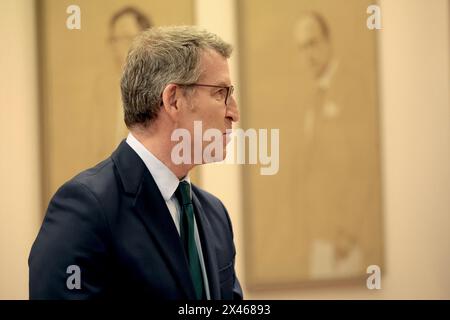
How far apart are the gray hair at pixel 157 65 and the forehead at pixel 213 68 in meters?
0.01

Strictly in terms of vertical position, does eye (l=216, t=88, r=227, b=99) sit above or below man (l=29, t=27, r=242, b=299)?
above

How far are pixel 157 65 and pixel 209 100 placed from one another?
175mm

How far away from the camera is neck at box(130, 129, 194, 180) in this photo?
1499 mm

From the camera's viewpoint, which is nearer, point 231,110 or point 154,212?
point 154,212

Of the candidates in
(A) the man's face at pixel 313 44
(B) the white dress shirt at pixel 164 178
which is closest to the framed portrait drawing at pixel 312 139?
(A) the man's face at pixel 313 44

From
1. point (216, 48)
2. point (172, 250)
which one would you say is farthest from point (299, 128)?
point (172, 250)

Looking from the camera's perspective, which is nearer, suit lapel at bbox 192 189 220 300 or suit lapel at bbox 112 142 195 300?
suit lapel at bbox 112 142 195 300

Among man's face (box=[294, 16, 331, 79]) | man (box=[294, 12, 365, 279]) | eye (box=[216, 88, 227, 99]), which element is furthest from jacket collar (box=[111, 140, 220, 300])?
man's face (box=[294, 16, 331, 79])

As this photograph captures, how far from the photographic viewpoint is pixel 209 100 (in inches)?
61.4

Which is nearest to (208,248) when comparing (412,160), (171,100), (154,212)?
(154,212)

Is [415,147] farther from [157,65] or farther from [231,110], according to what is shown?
[157,65]

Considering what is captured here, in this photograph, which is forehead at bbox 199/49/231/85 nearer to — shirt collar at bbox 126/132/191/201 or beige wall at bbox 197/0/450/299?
shirt collar at bbox 126/132/191/201

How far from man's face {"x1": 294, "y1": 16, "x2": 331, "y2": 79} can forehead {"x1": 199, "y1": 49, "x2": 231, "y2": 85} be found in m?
1.25

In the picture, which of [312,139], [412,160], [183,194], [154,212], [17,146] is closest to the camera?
[154,212]
